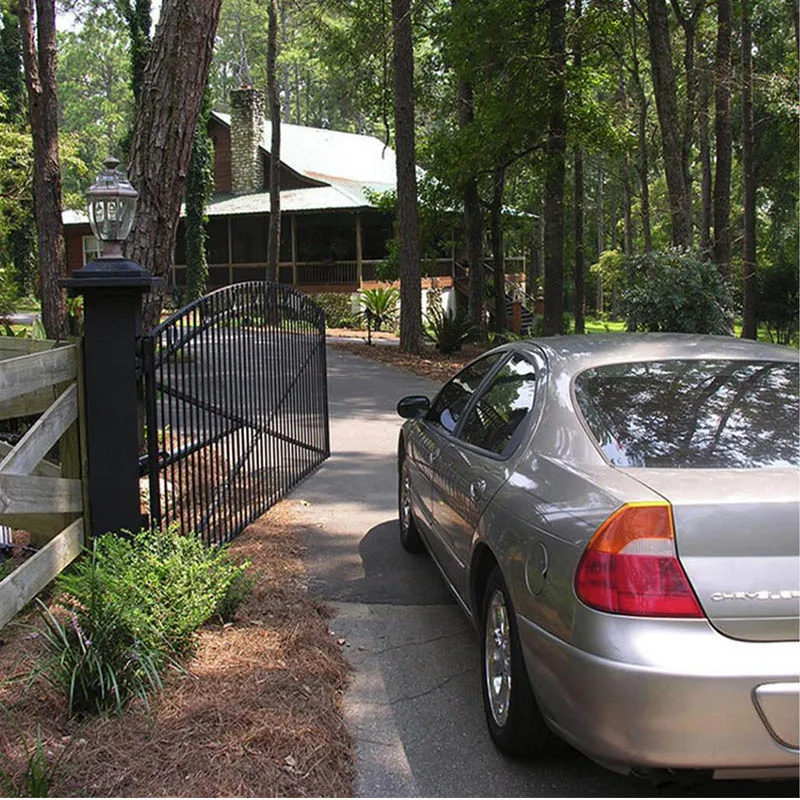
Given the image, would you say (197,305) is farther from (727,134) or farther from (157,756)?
(727,134)

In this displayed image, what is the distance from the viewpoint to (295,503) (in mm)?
7535

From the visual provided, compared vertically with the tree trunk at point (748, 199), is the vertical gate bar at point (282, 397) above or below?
below

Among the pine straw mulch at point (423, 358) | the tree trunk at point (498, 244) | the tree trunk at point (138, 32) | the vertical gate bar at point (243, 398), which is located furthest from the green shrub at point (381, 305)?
the vertical gate bar at point (243, 398)

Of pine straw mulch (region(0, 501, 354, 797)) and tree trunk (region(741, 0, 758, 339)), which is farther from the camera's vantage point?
tree trunk (region(741, 0, 758, 339))

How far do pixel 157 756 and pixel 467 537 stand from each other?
160cm

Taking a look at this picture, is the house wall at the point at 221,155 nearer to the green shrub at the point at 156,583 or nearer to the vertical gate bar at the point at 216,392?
the vertical gate bar at the point at 216,392

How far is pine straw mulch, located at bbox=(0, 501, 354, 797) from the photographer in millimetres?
3037

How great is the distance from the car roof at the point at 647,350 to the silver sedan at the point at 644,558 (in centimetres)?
1

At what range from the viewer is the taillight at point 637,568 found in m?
2.60

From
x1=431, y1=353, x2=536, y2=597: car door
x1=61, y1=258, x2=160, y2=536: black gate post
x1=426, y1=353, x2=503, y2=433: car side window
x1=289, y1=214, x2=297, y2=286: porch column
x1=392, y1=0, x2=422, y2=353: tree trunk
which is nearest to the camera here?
x1=431, y1=353, x2=536, y2=597: car door

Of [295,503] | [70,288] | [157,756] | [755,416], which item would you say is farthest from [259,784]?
[295,503]

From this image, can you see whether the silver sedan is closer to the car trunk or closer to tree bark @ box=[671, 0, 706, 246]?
the car trunk

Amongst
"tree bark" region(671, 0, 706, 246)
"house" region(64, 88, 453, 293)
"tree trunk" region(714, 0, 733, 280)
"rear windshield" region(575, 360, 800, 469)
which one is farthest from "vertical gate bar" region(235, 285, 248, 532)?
"house" region(64, 88, 453, 293)

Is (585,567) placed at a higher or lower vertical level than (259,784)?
higher
